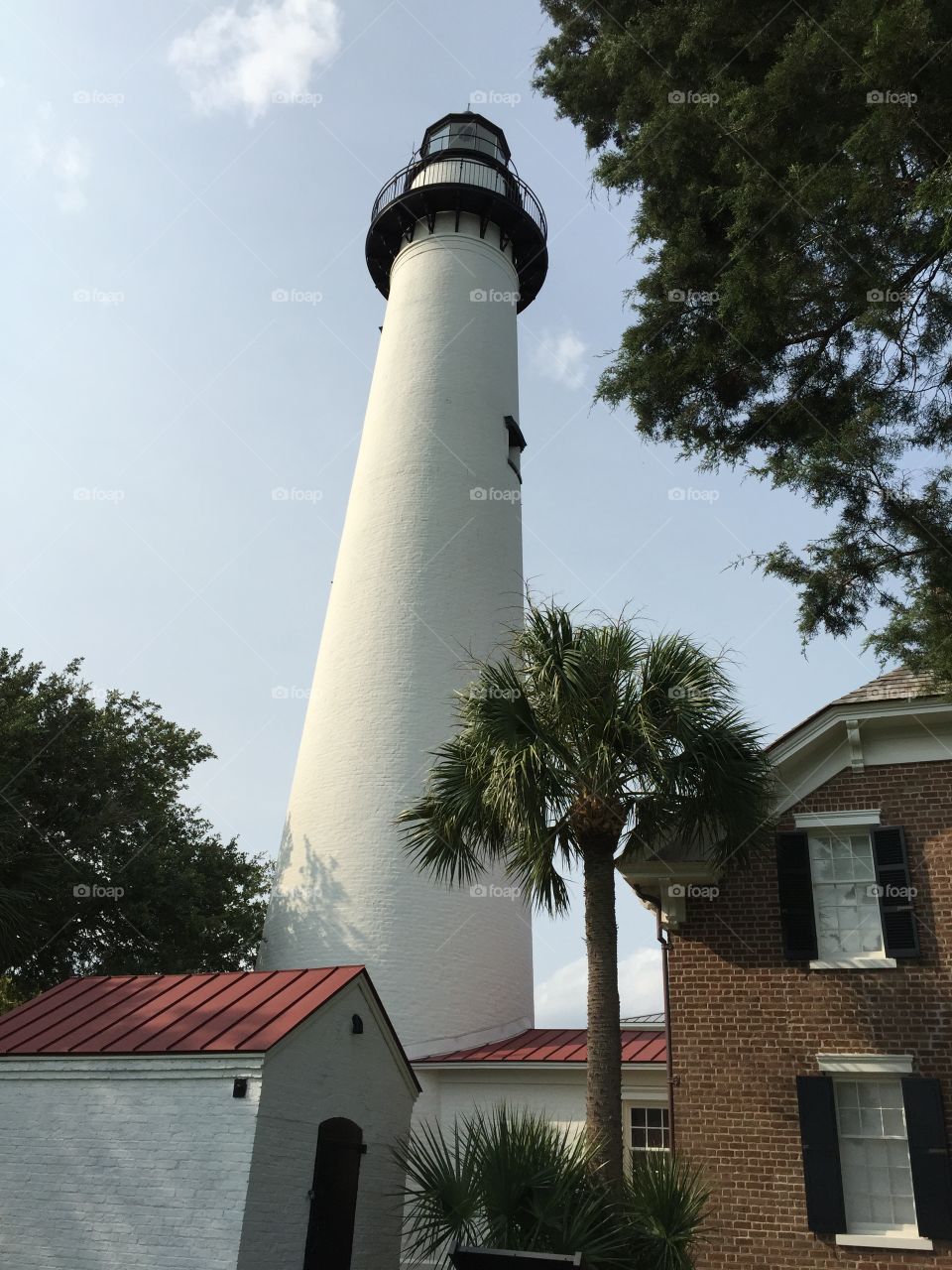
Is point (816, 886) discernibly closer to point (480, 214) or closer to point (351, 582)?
point (351, 582)

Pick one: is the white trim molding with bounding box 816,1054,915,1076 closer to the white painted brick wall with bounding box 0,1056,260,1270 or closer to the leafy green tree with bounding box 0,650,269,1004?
the white painted brick wall with bounding box 0,1056,260,1270

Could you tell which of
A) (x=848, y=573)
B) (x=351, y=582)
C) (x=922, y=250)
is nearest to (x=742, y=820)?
(x=848, y=573)

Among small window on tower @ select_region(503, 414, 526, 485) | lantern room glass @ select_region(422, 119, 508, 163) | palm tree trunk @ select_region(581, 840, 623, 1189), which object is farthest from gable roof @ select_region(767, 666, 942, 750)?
lantern room glass @ select_region(422, 119, 508, 163)

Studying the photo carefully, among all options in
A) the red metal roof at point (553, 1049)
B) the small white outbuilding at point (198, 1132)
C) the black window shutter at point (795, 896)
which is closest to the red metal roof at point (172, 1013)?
the small white outbuilding at point (198, 1132)

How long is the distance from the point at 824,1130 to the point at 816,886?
9.16 ft

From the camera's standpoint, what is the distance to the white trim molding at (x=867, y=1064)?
11.5 meters

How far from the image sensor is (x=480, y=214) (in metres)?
24.8

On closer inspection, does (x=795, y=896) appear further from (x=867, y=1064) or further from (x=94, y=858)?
(x=94, y=858)

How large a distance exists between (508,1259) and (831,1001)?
18.1 feet

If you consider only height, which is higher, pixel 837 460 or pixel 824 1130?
pixel 837 460

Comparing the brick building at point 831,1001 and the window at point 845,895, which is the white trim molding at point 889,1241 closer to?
the brick building at point 831,1001

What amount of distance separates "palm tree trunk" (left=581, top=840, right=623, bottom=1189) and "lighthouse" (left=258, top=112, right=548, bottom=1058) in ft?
A: 21.0

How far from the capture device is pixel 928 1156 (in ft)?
35.9

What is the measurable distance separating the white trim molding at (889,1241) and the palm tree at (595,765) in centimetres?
342
